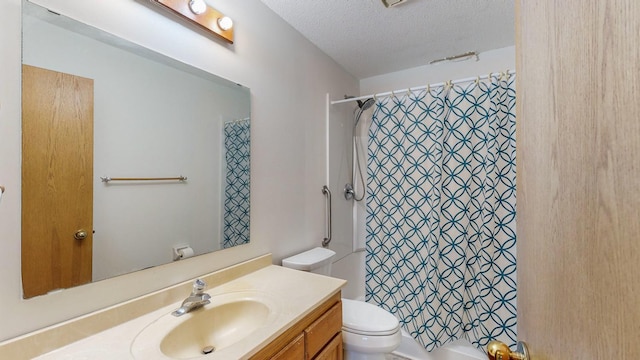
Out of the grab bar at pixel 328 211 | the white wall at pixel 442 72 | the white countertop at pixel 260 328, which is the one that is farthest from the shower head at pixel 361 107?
the white countertop at pixel 260 328

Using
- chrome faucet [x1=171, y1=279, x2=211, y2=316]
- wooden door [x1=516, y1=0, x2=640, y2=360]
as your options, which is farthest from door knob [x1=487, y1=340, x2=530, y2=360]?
chrome faucet [x1=171, y1=279, x2=211, y2=316]

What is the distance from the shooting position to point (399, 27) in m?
1.91

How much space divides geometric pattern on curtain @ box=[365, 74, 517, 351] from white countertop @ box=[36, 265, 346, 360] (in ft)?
3.54

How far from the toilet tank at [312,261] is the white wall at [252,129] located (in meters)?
0.09

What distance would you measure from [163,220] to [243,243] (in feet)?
1.48

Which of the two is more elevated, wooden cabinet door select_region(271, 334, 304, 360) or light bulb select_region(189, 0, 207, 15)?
light bulb select_region(189, 0, 207, 15)

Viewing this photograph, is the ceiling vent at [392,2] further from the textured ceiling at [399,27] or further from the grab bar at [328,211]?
the grab bar at [328,211]

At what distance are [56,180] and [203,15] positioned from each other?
935 millimetres

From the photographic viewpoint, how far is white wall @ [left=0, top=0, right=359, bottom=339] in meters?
0.79

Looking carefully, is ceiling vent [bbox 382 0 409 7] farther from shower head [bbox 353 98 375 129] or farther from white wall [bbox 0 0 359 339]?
shower head [bbox 353 98 375 129]

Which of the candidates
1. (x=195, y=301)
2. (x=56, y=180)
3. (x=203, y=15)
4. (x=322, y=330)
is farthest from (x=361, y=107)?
(x=56, y=180)

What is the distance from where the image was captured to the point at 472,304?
1.97 meters

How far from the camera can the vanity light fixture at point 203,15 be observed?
1.19 m

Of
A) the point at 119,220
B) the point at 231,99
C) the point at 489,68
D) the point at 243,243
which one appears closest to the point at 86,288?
the point at 119,220
